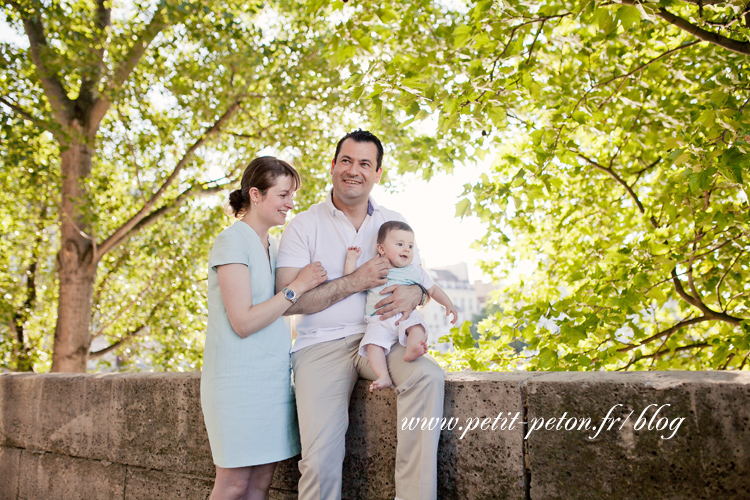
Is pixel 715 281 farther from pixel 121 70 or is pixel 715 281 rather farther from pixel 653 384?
pixel 121 70

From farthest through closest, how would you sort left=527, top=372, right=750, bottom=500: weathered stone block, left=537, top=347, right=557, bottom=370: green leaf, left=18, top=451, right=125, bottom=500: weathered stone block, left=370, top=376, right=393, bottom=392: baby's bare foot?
left=537, top=347, right=557, bottom=370: green leaf → left=18, top=451, right=125, bottom=500: weathered stone block → left=370, top=376, right=393, bottom=392: baby's bare foot → left=527, top=372, right=750, bottom=500: weathered stone block

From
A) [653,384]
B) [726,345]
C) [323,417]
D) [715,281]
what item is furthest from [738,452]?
[715,281]

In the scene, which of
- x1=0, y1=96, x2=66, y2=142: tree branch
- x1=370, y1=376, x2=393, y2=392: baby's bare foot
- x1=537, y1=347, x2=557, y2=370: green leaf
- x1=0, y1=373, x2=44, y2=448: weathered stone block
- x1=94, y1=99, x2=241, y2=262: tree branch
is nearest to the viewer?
x1=370, y1=376, x2=393, y2=392: baby's bare foot

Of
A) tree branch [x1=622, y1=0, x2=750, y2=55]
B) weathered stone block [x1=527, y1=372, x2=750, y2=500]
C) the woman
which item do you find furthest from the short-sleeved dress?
tree branch [x1=622, y1=0, x2=750, y2=55]

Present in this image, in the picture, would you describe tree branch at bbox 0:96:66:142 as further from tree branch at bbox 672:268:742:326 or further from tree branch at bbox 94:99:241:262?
tree branch at bbox 672:268:742:326

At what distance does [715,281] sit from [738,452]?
3276 millimetres

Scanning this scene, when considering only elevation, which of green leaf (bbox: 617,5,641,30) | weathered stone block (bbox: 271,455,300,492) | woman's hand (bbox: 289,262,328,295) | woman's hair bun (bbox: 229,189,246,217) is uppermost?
green leaf (bbox: 617,5,641,30)

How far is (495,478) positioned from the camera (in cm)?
229

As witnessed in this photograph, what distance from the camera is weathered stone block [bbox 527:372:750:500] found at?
6.13 ft

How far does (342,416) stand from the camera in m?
2.42

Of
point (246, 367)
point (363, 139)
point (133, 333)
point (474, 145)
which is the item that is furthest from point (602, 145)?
point (133, 333)

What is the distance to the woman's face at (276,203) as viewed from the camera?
8.71 ft

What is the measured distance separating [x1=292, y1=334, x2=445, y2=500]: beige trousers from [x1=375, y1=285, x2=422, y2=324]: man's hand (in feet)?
0.53

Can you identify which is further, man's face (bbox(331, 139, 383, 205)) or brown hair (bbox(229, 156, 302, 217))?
man's face (bbox(331, 139, 383, 205))
